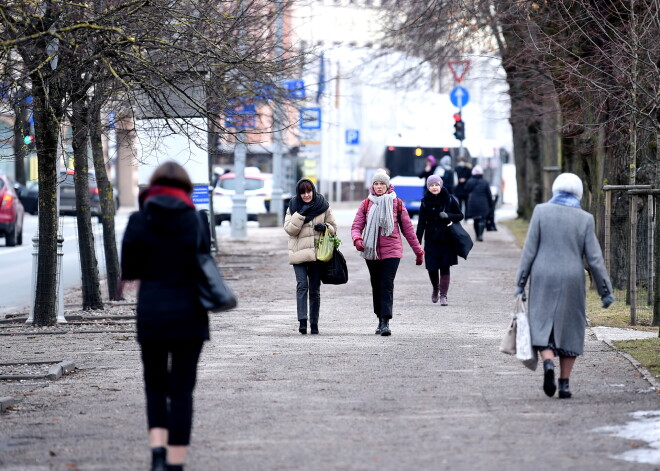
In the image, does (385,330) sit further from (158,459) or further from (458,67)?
(458,67)

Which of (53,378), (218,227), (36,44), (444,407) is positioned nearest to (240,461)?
(444,407)

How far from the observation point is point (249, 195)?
42594 mm

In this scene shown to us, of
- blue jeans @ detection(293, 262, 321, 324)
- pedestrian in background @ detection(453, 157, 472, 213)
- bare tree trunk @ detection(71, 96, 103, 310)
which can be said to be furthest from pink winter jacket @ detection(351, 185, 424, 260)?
pedestrian in background @ detection(453, 157, 472, 213)

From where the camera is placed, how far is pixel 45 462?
706 centimetres

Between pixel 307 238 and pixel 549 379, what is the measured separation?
462 cm

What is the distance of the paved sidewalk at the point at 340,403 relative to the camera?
7094 millimetres

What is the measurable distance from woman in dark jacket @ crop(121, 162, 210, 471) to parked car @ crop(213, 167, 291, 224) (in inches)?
1323

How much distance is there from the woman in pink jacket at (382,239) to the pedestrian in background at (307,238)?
1.22ft

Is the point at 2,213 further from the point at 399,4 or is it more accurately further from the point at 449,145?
the point at 449,145

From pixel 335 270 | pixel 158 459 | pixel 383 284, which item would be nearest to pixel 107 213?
pixel 335 270

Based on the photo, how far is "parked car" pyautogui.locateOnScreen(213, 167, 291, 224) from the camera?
133 ft

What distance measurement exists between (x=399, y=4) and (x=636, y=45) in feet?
27.0

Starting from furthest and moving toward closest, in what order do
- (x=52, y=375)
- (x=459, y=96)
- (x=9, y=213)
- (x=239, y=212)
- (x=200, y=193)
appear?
(x=459, y=96) < (x=239, y=212) < (x=9, y=213) < (x=200, y=193) < (x=52, y=375)

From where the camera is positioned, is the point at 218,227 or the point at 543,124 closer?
the point at 543,124
